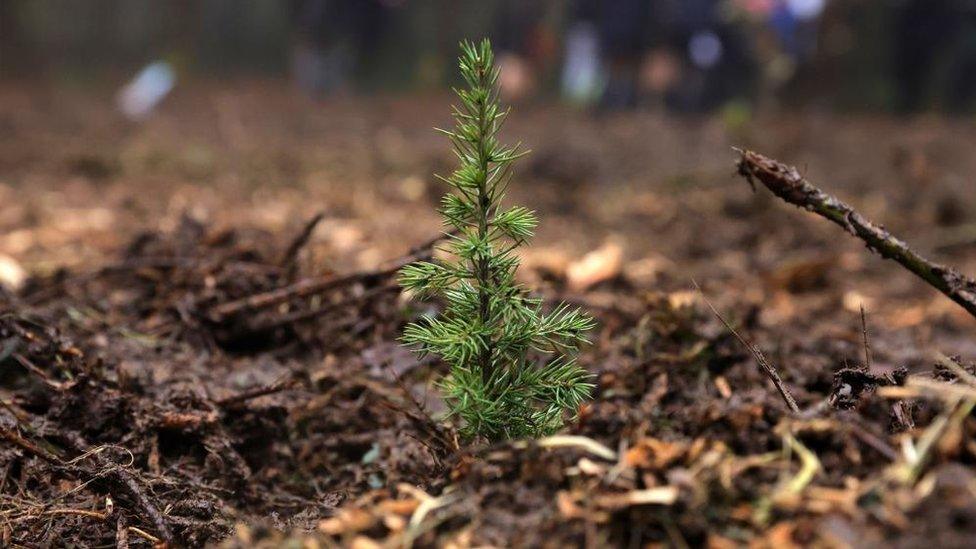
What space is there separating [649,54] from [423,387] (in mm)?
9700

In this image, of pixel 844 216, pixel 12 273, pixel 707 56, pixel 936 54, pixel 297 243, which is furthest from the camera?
pixel 707 56

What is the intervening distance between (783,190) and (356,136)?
7.91 meters

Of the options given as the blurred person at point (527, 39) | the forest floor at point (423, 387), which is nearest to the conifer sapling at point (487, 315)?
the forest floor at point (423, 387)

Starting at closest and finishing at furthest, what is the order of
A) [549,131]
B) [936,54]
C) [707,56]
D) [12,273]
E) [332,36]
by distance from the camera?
[12,273]
[549,131]
[936,54]
[707,56]
[332,36]

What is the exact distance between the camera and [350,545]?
1312mm

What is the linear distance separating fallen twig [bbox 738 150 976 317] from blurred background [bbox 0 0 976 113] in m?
9.22

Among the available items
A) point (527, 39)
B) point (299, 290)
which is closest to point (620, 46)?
point (527, 39)

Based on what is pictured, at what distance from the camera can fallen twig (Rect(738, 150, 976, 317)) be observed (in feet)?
5.33

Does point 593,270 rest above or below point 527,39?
below

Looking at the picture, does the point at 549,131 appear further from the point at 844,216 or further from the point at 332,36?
the point at 844,216

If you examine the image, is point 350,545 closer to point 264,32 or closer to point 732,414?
point 732,414

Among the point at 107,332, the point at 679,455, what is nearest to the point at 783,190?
the point at 679,455

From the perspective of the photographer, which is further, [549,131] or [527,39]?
[527,39]

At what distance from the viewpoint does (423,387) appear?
7.71 feet
